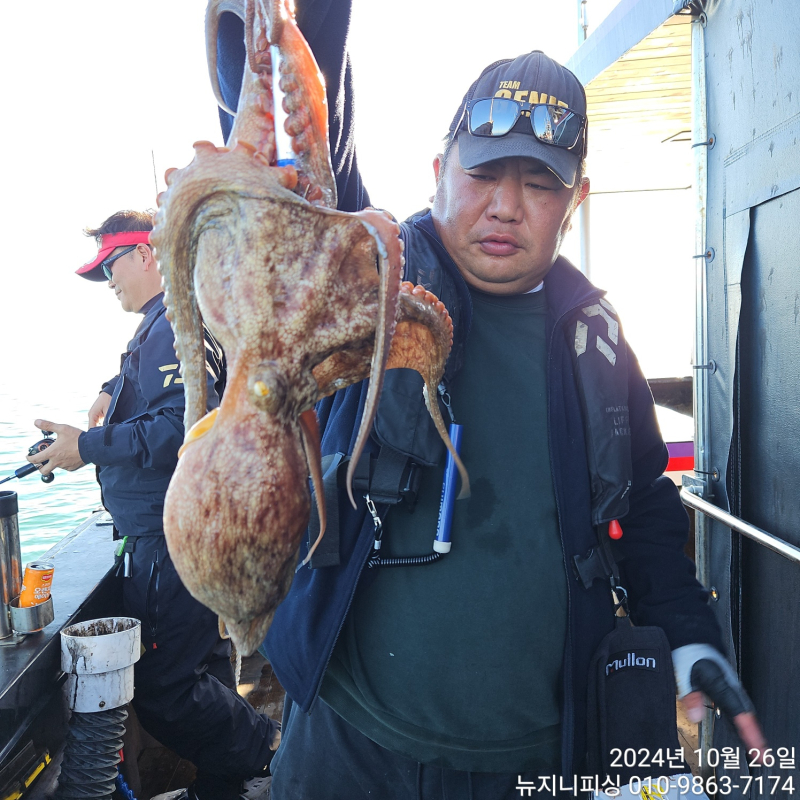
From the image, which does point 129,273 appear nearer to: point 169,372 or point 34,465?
point 169,372

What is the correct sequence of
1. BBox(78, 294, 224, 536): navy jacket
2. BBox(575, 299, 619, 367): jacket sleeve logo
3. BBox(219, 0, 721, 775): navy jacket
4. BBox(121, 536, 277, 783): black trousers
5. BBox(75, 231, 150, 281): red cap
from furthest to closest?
BBox(75, 231, 150, 281): red cap < BBox(121, 536, 277, 783): black trousers < BBox(78, 294, 224, 536): navy jacket < BBox(575, 299, 619, 367): jacket sleeve logo < BBox(219, 0, 721, 775): navy jacket

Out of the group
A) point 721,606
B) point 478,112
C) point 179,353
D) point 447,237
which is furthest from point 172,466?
point 721,606

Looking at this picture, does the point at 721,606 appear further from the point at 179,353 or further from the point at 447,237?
the point at 179,353

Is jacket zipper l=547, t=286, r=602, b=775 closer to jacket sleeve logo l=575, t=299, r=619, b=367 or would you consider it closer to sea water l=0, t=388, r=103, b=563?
jacket sleeve logo l=575, t=299, r=619, b=367

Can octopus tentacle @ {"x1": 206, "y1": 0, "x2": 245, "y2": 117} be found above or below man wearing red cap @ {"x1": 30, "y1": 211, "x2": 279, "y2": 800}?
above

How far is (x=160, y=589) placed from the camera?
350cm

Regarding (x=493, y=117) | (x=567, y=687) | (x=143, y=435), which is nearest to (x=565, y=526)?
(x=567, y=687)

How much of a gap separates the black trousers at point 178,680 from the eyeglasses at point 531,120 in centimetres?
277

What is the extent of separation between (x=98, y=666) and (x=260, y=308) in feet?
9.42

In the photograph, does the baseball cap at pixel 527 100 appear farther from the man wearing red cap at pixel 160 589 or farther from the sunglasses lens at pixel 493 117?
the man wearing red cap at pixel 160 589

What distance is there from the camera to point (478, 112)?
5.81ft

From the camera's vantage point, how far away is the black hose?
290 cm

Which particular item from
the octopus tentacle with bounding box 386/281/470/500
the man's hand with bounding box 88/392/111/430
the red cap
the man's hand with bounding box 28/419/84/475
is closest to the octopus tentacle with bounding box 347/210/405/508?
the octopus tentacle with bounding box 386/281/470/500

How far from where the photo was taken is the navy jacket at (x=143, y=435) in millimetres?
3268
